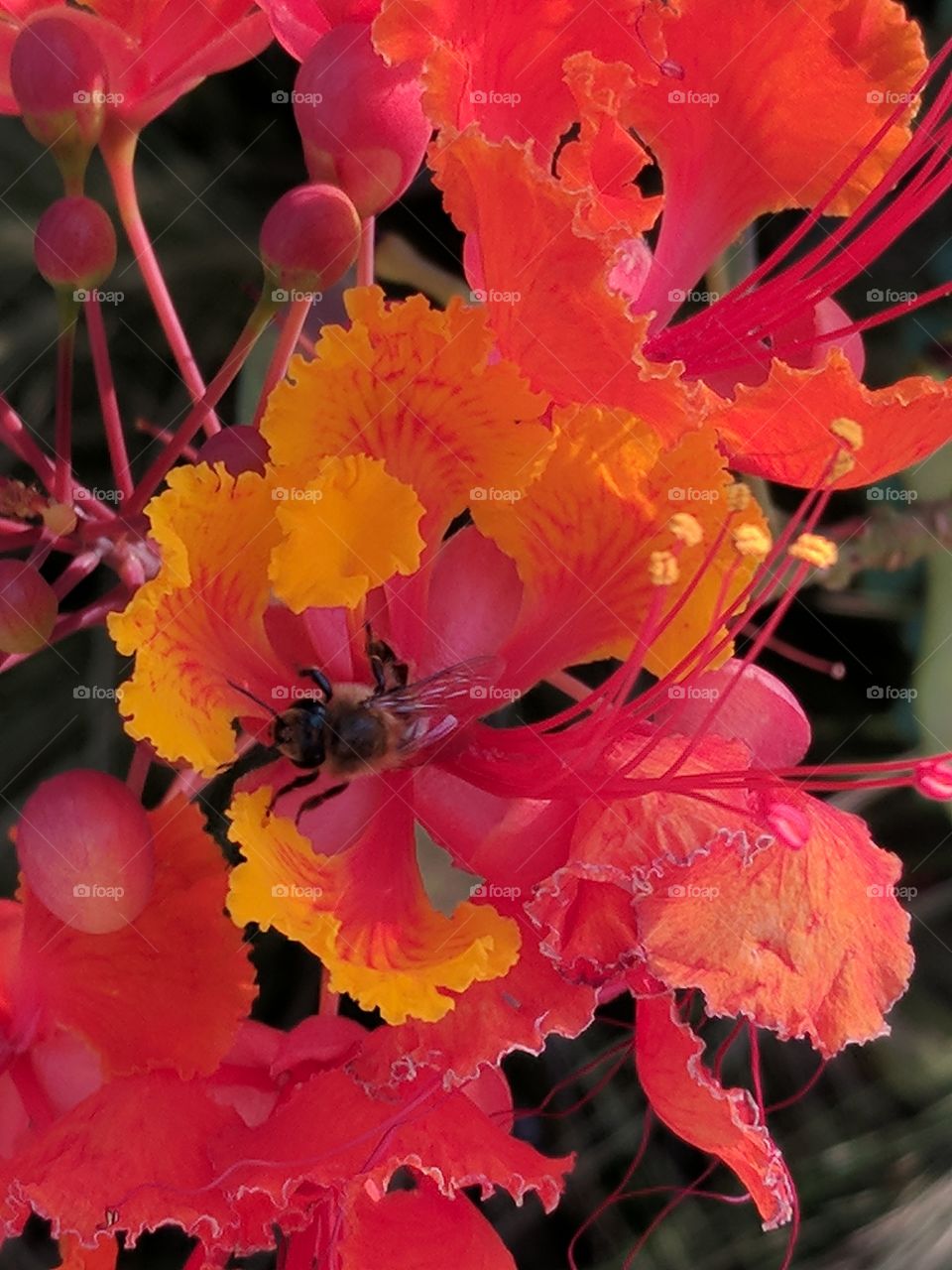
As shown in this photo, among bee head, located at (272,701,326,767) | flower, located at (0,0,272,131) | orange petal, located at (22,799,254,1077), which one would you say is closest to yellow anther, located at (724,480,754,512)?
bee head, located at (272,701,326,767)

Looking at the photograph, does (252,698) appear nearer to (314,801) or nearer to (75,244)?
(314,801)

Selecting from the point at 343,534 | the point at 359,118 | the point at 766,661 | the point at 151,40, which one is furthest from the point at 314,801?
the point at 766,661

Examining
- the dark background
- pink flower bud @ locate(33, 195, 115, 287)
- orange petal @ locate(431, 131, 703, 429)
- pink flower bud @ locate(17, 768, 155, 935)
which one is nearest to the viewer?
orange petal @ locate(431, 131, 703, 429)

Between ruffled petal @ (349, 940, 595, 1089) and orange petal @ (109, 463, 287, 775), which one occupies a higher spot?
orange petal @ (109, 463, 287, 775)

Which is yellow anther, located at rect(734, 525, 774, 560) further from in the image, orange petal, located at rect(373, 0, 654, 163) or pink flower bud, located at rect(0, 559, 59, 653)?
pink flower bud, located at rect(0, 559, 59, 653)

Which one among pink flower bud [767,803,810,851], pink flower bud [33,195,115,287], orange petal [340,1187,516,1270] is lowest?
orange petal [340,1187,516,1270]
